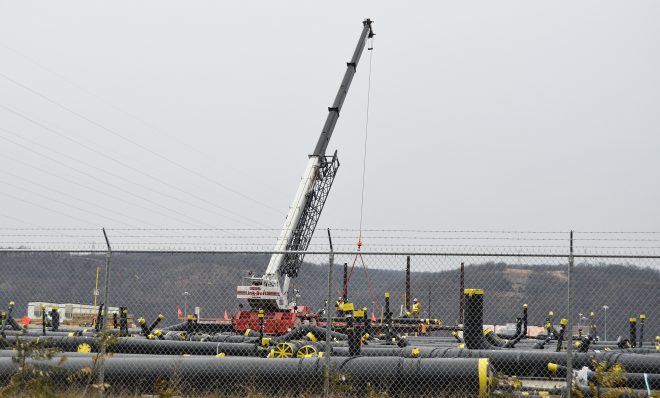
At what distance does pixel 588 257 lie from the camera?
10.1 metres

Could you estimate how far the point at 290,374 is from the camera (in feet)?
36.0

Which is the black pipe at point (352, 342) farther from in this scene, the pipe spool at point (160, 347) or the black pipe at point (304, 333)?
the black pipe at point (304, 333)

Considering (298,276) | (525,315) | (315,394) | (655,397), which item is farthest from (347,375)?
(298,276)

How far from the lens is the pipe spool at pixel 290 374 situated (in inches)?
413

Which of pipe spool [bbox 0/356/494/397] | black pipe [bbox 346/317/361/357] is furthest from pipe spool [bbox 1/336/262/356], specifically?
black pipe [bbox 346/317/361/357]

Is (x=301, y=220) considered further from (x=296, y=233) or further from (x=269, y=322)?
(x=269, y=322)

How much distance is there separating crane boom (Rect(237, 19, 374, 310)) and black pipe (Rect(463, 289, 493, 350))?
16999 mm

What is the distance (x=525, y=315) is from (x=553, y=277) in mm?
1158

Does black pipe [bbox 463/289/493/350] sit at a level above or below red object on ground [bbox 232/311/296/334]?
above

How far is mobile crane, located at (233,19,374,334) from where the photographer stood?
29.9 meters

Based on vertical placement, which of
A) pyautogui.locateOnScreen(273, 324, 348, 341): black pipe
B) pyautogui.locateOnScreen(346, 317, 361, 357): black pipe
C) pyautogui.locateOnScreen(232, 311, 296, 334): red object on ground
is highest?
pyautogui.locateOnScreen(346, 317, 361, 357): black pipe

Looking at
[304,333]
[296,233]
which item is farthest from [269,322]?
[304,333]

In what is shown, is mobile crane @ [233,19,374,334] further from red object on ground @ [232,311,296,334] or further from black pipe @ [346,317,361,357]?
black pipe @ [346,317,361,357]

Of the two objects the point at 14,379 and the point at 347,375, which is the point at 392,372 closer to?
the point at 347,375
